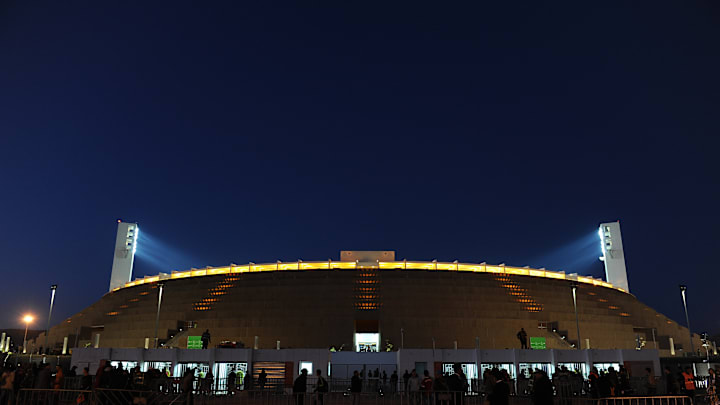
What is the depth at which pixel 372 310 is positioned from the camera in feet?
178

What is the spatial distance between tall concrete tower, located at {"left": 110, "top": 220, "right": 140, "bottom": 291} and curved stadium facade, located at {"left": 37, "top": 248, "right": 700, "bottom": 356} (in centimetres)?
2264

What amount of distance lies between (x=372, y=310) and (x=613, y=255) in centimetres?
5168

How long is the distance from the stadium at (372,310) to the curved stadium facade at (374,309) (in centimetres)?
11

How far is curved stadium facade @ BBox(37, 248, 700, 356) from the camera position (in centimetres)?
5362

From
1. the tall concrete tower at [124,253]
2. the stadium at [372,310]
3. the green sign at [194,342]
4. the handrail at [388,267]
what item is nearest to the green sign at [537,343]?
the stadium at [372,310]

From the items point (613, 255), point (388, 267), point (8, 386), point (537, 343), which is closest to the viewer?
point (8, 386)

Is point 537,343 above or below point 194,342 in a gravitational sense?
above

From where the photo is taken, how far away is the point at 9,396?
49.6 ft

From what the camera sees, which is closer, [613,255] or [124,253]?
[613,255]

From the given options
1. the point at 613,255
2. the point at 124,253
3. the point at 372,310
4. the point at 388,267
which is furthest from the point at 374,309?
the point at 124,253

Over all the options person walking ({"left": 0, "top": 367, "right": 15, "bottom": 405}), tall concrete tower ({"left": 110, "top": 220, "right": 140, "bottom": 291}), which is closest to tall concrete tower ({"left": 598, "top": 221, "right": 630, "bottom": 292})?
tall concrete tower ({"left": 110, "top": 220, "right": 140, "bottom": 291})

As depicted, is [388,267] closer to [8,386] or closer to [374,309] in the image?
[374,309]

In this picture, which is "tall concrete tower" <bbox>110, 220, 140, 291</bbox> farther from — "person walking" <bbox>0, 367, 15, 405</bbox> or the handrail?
"person walking" <bbox>0, 367, 15, 405</bbox>

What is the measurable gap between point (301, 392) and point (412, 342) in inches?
1411
